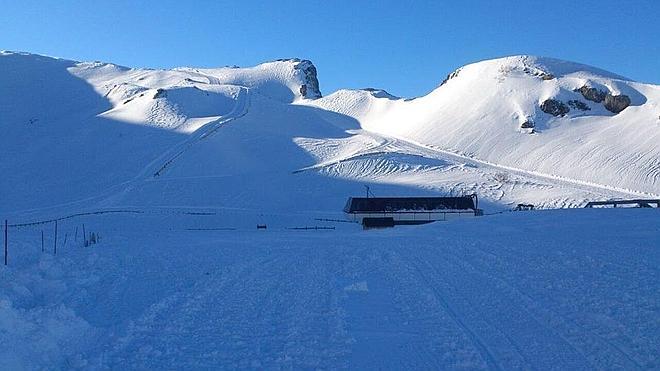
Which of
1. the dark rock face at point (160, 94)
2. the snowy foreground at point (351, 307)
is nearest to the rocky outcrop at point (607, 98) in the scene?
the dark rock face at point (160, 94)

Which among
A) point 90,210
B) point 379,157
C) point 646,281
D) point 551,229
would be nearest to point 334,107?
point 379,157

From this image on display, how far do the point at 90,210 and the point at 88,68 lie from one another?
321ft

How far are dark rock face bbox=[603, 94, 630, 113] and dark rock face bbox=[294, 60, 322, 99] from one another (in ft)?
265

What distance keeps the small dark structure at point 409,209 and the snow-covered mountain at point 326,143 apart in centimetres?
747

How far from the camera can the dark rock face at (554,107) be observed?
7425cm

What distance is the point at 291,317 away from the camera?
8.26 m

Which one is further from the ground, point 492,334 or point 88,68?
point 88,68

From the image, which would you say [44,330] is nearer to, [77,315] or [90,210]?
[77,315]

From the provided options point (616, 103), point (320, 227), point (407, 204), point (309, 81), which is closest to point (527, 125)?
point (616, 103)

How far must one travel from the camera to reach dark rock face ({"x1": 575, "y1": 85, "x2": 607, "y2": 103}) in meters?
77.6

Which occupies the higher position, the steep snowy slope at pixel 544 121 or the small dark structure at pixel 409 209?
the steep snowy slope at pixel 544 121

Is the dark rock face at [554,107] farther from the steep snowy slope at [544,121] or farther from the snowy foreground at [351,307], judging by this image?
the snowy foreground at [351,307]

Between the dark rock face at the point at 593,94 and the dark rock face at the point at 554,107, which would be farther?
the dark rock face at the point at 593,94

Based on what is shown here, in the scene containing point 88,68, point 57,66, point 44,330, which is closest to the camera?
point 44,330
